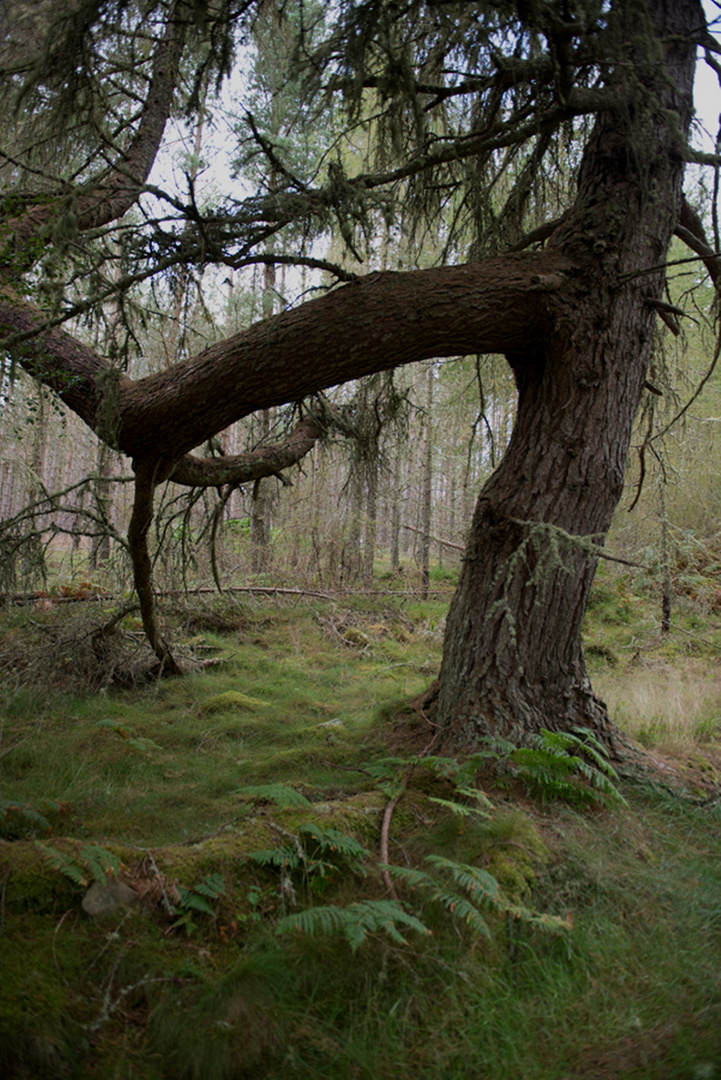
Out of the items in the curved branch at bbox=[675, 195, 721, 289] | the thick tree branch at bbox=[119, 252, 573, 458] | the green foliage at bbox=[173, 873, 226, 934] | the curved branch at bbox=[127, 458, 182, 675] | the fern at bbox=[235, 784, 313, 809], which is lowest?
the green foliage at bbox=[173, 873, 226, 934]

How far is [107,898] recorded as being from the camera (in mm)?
2195

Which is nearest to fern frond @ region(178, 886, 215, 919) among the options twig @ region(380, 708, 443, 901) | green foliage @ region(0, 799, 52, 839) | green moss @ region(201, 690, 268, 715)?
Answer: twig @ region(380, 708, 443, 901)

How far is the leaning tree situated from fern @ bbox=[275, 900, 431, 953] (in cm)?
151

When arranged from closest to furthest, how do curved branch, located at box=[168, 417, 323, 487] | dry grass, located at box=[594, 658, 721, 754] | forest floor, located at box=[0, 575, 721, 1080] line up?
forest floor, located at box=[0, 575, 721, 1080]
dry grass, located at box=[594, 658, 721, 754]
curved branch, located at box=[168, 417, 323, 487]

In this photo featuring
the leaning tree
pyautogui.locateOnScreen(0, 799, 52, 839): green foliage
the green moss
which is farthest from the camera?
the green moss

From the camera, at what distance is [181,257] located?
3.32 m

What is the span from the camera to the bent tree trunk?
3543 millimetres

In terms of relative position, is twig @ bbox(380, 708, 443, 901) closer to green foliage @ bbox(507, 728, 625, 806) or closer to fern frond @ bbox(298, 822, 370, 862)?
fern frond @ bbox(298, 822, 370, 862)

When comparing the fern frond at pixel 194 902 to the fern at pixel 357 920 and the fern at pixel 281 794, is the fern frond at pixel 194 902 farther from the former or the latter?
the fern at pixel 281 794

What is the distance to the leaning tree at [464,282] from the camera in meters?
3.06

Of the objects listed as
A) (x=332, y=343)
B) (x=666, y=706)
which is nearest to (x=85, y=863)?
(x=332, y=343)

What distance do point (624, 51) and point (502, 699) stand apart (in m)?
3.65

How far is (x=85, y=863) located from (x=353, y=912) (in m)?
1.09

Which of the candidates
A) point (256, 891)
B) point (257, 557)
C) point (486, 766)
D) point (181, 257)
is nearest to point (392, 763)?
point (486, 766)
